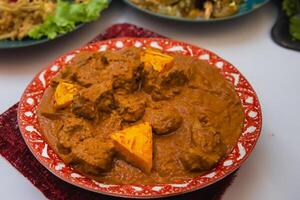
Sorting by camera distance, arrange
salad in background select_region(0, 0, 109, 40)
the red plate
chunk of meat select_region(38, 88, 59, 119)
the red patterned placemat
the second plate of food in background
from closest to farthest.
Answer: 1. the red plate
2. the red patterned placemat
3. chunk of meat select_region(38, 88, 59, 119)
4. salad in background select_region(0, 0, 109, 40)
5. the second plate of food in background

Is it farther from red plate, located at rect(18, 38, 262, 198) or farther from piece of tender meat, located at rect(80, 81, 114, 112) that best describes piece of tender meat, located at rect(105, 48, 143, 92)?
red plate, located at rect(18, 38, 262, 198)

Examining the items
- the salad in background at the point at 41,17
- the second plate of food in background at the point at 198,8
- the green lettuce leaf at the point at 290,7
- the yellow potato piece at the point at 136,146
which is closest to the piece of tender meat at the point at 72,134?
the yellow potato piece at the point at 136,146

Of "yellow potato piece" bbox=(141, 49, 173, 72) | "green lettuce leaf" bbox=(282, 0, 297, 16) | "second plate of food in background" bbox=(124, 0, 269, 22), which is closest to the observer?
"yellow potato piece" bbox=(141, 49, 173, 72)

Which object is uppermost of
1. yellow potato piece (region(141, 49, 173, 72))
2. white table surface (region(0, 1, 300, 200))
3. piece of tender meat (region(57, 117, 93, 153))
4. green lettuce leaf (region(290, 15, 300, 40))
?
yellow potato piece (region(141, 49, 173, 72))

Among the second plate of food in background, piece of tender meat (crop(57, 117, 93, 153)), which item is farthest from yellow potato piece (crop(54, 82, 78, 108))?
the second plate of food in background

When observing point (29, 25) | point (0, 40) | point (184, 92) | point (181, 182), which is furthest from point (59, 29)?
point (181, 182)

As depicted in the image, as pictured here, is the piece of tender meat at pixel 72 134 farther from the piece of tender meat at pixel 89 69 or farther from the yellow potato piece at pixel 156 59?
the yellow potato piece at pixel 156 59

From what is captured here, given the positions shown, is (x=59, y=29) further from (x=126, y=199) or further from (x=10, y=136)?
(x=126, y=199)
